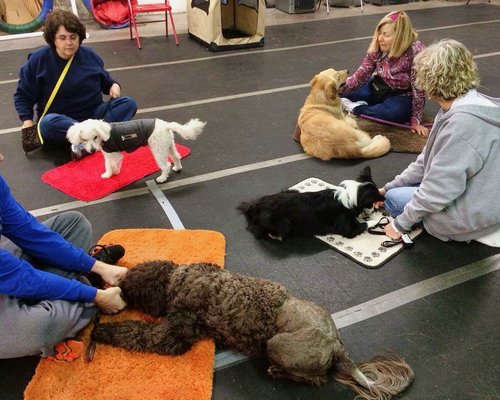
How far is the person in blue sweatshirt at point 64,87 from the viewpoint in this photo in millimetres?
3537

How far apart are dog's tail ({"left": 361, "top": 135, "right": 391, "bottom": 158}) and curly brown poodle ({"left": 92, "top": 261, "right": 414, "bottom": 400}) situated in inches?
85.8

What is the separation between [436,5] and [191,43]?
6.78 metres

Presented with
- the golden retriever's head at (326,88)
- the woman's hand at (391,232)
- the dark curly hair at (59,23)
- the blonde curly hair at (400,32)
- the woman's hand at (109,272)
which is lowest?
the woman's hand at (391,232)

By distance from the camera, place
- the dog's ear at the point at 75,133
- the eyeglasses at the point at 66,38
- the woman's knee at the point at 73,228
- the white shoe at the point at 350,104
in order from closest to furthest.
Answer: the woman's knee at the point at 73,228, the dog's ear at the point at 75,133, the eyeglasses at the point at 66,38, the white shoe at the point at 350,104

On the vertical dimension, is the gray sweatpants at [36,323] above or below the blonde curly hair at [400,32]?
below

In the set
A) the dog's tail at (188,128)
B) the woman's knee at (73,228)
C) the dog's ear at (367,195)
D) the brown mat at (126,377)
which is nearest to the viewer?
the brown mat at (126,377)

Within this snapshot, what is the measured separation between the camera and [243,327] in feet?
6.24

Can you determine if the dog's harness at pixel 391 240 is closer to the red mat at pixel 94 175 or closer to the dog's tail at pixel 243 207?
the dog's tail at pixel 243 207

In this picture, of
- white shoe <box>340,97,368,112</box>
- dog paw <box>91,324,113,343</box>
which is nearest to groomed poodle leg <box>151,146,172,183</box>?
dog paw <box>91,324,113,343</box>

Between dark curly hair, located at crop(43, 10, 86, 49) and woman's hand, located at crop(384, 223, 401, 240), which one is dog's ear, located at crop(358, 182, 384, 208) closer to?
woman's hand, located at crop(384, 223, 401, 240)

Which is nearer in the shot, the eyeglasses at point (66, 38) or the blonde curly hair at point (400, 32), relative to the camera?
the eyeglasses at point (66, 38)

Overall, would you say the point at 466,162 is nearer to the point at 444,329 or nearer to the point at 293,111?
the point at 444,329

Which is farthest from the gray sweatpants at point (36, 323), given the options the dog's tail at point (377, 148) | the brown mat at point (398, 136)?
the brown mat at point (398, 136)

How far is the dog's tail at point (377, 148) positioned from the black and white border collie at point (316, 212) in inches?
39.9
